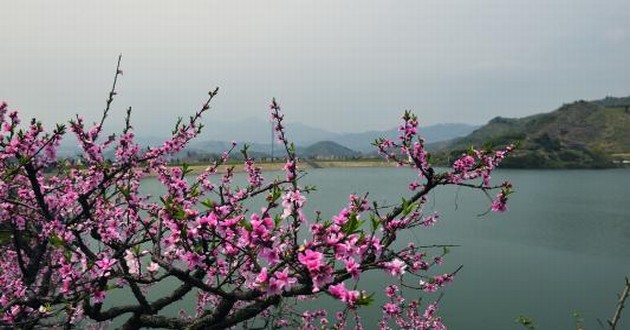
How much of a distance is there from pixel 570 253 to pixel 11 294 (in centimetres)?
3725

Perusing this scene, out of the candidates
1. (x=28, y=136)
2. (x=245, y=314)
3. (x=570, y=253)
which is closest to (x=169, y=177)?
(x=28, y=136)

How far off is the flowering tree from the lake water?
130 cm

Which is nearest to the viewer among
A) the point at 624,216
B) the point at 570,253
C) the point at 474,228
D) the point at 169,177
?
the point at 169,177

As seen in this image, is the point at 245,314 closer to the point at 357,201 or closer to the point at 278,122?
the point at 357,201

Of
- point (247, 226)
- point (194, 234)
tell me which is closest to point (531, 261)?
point (194, 234)

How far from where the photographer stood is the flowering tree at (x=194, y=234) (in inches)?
143

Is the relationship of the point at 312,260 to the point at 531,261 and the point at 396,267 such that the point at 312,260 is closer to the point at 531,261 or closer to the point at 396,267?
the point at 396,267

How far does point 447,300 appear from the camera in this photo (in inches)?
847

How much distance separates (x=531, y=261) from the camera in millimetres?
31453

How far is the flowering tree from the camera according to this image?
3.64 meters

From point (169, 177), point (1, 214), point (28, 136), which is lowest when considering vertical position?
point (1, 214)

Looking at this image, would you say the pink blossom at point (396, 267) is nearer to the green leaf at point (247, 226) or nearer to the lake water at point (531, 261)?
the green leaf at point (247, 226)

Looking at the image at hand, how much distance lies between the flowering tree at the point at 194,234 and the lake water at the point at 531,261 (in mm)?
1299

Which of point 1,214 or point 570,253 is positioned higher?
point 1,214
